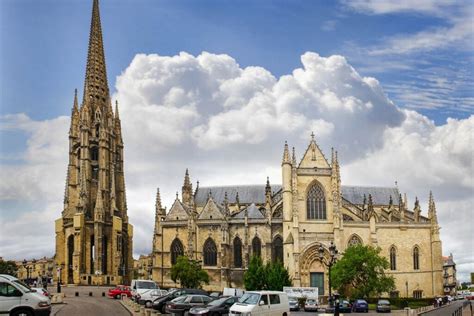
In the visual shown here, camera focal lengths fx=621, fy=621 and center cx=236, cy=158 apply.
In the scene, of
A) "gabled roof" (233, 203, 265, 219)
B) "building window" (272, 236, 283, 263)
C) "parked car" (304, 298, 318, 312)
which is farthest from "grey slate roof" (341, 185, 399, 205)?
"parked car" (304, 298, 318, 312)

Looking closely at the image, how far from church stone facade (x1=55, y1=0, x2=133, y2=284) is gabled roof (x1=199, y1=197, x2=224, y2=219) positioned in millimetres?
18915

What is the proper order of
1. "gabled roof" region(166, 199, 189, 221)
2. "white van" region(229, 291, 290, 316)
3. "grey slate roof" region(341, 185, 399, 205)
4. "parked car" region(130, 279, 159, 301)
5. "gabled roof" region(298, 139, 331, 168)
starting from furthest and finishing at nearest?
"grey slate roof" region(341, 185, 399, 205) < "gabled roof" region(166, 199, 189, 221) < "gabled roof" region(298, 139, 331, 168) < "parked car" region(130, 279, 159, 301) < "white van" region(229, 291, 290, 316)

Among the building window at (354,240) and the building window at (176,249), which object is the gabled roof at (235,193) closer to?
the building window at (176,249)

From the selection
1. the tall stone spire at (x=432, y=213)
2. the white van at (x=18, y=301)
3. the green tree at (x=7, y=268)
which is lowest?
the green tree at (x=7, y=268)

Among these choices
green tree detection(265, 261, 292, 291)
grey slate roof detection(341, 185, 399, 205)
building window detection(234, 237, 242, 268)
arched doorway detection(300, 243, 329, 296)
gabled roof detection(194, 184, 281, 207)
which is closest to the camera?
green tree detection(265, 261, 292, 291)

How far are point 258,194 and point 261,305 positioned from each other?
58.9 m

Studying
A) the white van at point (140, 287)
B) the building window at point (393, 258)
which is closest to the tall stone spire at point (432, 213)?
the building window at point (393, 258)

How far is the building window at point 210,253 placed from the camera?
74.7 meters

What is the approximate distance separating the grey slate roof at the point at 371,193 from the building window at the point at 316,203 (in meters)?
14.2

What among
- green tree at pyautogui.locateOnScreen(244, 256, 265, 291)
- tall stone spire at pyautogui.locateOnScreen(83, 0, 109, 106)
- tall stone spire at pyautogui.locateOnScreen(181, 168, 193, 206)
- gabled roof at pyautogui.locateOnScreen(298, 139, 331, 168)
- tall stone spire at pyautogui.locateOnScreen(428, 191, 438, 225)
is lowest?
green tree at pyautogui.locateOnScreen(244, 256, 265, 291)

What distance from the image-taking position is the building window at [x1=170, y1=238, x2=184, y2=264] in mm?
76000

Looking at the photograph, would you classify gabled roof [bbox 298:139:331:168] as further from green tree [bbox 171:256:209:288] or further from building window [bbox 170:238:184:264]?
building window [bbox 170:238:184:264]

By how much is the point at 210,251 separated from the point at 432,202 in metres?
28.0

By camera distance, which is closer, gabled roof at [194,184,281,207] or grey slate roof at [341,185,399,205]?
gabled roof at [194,184,281,207]
